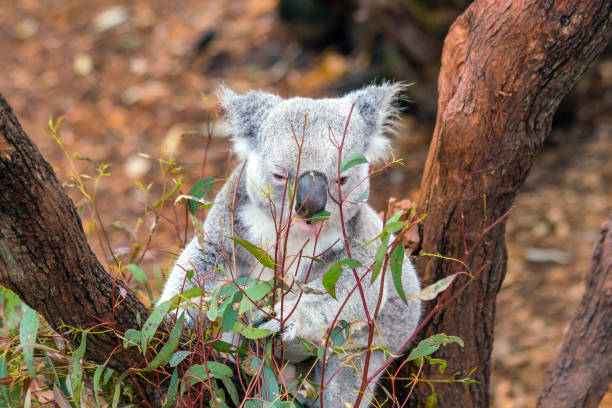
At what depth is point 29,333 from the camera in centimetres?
178

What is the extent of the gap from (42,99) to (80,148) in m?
1.07

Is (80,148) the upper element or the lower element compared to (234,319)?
upper

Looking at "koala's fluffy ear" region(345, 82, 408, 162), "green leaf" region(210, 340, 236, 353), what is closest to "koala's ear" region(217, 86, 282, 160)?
"koala's fluffy ear" region(345, 82, 408, 162)

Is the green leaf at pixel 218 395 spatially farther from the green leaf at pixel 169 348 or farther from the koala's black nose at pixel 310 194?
the koala's black nose at pixel 310 194

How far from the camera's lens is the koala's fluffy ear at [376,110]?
92.0 inches

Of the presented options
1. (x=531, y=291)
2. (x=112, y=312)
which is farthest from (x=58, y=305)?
(x=531, y=291)

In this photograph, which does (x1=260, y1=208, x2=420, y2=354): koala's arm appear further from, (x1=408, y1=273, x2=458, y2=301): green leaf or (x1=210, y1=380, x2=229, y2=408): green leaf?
(x1=210, y1=380, x2=229, y2=408): green leaf

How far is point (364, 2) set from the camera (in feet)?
18.7

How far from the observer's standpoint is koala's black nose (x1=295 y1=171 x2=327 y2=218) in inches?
76.2

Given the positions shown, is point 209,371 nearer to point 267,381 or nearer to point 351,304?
point 267,381

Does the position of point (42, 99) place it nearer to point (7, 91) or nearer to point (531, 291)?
point (7, 91)

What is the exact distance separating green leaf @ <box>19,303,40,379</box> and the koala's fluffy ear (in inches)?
45.9

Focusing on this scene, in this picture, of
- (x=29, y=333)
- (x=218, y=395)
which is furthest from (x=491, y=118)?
(x=29, y=333)

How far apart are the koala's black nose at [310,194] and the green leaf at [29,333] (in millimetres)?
774
